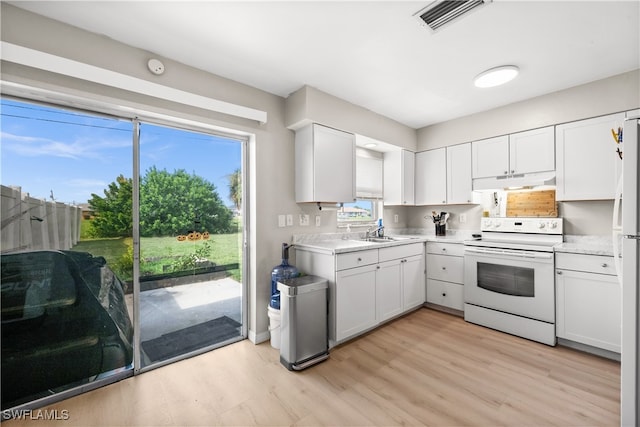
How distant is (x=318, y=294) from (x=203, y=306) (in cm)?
113

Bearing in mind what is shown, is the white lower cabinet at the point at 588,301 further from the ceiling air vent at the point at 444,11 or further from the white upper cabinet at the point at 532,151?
the ceiling air vent at the point at 444,11

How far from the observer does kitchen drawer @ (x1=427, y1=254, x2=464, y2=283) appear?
3294 mm

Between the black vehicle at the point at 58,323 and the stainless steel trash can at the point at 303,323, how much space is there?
4.05 feet

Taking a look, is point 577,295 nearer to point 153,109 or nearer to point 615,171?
point 615,171

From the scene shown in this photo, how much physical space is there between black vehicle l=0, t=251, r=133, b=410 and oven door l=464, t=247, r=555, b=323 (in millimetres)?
3444

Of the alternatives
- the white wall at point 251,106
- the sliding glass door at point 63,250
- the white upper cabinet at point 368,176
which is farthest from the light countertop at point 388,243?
the sliding glass door at point 63,250

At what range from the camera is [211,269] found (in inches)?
102

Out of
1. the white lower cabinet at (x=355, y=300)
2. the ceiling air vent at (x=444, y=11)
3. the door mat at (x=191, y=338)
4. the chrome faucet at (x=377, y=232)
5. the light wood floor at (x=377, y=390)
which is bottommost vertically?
the light wood floor at (x=377, y=390)

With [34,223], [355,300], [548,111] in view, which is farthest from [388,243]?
[34,223]

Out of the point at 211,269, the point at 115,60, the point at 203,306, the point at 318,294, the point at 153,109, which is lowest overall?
the point at 203,306

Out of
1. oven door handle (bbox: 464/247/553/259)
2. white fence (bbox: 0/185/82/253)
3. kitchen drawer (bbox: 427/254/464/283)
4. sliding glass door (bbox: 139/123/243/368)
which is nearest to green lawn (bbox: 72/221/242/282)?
sliding glass door (bbox: 139/123/243/368)

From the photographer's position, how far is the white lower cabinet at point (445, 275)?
3.29 metres

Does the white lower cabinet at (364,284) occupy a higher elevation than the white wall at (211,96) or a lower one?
lower

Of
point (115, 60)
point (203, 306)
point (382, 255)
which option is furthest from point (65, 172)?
point (382, 255)
